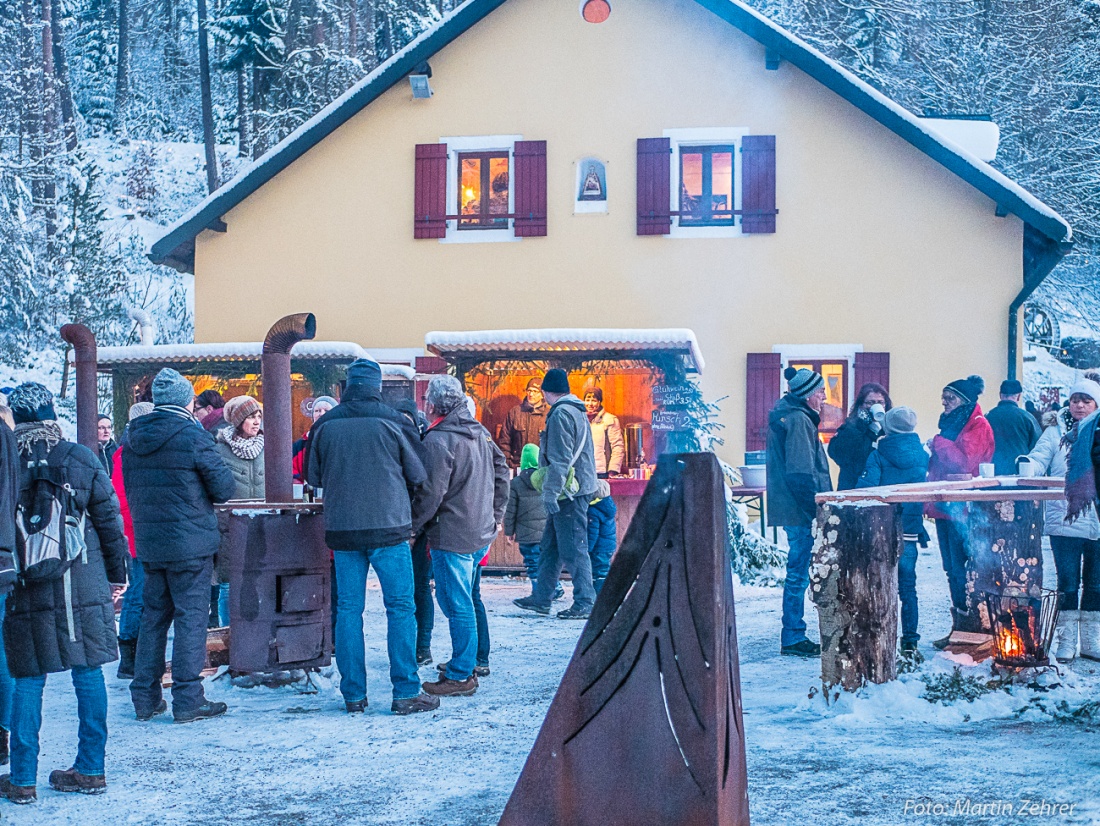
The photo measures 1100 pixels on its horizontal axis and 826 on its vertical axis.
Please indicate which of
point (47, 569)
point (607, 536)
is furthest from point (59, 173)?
point (47, 569)

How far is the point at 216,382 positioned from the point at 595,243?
17.0 ft

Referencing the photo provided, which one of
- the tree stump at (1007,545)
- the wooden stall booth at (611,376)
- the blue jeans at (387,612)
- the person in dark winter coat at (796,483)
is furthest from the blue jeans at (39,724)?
the wooden stall booth at (611,376)

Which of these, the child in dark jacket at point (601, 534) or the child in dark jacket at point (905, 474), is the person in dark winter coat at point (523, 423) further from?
the child in dark jacket at point (905, 474)

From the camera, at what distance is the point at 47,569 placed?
462 cm

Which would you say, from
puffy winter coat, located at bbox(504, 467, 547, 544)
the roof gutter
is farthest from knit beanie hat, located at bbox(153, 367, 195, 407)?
the roof gutter

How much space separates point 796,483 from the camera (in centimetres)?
729

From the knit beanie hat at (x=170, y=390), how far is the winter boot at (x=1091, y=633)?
5.17m

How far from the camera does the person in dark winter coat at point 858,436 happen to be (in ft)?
26.5

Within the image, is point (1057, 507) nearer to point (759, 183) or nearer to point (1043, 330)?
point (759, 183)

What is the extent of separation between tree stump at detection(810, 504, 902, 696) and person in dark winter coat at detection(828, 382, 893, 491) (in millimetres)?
2098

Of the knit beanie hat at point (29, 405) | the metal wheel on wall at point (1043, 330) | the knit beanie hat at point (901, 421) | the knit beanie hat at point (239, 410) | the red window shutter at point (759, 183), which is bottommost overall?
the knit beanie hat at point (901, 421)

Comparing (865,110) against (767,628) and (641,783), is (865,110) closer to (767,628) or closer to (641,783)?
(767,628)

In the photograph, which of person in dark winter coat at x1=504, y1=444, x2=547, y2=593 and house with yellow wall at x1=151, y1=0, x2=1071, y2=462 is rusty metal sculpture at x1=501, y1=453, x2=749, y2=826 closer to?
person in dark winter coat at x1=504, y1=444, x2=547, y2=593

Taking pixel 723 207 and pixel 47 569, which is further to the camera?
pixel 723 207
